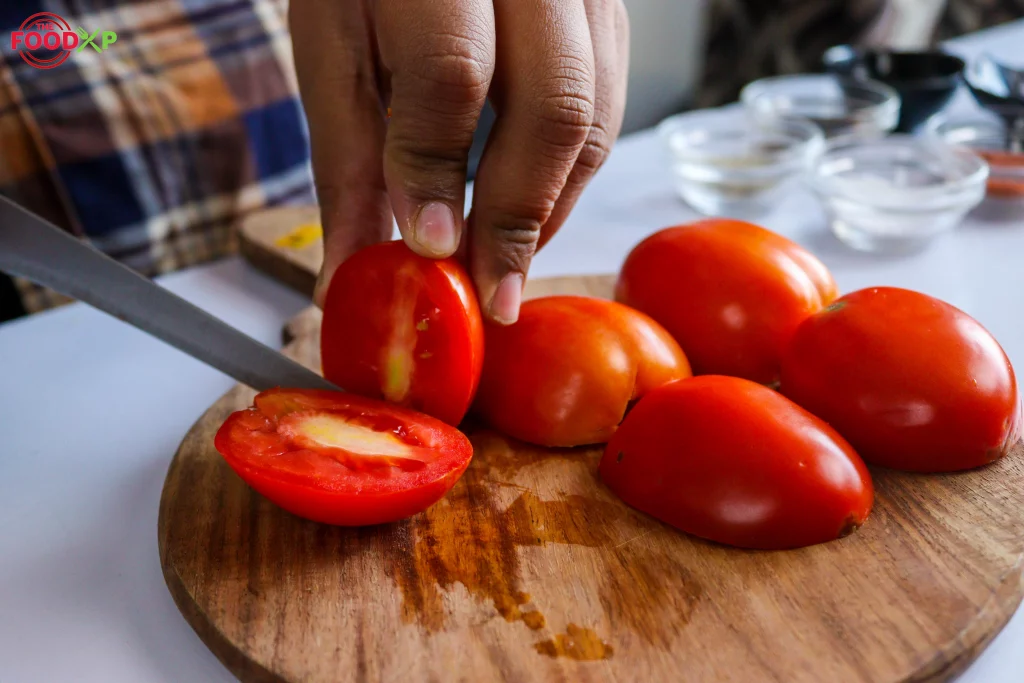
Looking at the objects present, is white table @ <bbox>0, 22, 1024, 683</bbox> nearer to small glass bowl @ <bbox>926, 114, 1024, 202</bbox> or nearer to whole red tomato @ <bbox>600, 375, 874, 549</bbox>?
small glass bowl @ <bbox>926, 114, 1024, 202</bbox>

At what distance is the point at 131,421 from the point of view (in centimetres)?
114

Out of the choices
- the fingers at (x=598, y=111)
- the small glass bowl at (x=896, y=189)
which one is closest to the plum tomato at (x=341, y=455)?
the fingers at (x=598, y=111)

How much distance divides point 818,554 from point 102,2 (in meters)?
1.43

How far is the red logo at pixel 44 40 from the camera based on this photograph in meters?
1.44

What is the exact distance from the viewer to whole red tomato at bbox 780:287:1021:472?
0.89 m

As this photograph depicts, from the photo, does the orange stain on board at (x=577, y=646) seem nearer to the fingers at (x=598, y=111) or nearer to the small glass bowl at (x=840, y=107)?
the fingers at (x=598, y=111)

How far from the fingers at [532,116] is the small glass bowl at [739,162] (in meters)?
0.81

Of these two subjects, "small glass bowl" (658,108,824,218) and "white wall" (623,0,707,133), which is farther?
"white wall" (623,0,707,133)

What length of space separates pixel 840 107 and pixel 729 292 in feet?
3.70

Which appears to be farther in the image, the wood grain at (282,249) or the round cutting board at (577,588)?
the wood grain at (282,249)

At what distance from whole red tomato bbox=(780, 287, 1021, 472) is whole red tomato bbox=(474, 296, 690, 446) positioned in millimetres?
169

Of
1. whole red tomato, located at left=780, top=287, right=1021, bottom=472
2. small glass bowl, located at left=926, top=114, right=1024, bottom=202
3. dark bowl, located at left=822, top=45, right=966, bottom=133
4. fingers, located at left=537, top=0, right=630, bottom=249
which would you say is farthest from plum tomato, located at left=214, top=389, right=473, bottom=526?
dark bowl, located at left=822, top=45, right=966, bottom=133

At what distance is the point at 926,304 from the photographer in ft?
3.15

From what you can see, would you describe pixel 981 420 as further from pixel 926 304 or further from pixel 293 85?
pixel 293 85
